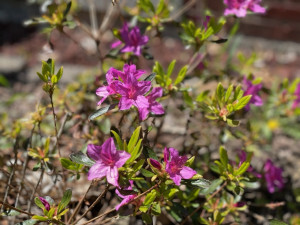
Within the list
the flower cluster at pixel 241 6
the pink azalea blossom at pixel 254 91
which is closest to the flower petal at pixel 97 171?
the pink azalea blossom at pixel 254 91

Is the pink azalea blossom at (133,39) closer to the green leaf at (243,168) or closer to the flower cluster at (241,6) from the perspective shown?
the flower cluster at (241,6)

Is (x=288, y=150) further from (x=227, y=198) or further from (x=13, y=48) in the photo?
(x=13, y=48)

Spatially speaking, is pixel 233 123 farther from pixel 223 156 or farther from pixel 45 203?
pixel 45 203

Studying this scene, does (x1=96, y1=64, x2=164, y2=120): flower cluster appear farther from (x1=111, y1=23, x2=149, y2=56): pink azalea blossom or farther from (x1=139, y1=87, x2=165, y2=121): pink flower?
(x1=111, y1=23, x2=149, y2=56): pink azalea blossom

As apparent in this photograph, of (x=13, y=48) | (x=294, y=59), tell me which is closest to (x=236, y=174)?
(x=294, y=59)

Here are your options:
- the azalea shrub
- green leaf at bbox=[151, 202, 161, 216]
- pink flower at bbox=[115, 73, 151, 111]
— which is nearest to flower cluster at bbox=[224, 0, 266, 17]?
the azalea shrub

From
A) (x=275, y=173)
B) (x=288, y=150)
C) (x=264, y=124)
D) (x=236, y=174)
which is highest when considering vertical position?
(x=236, y=174)
